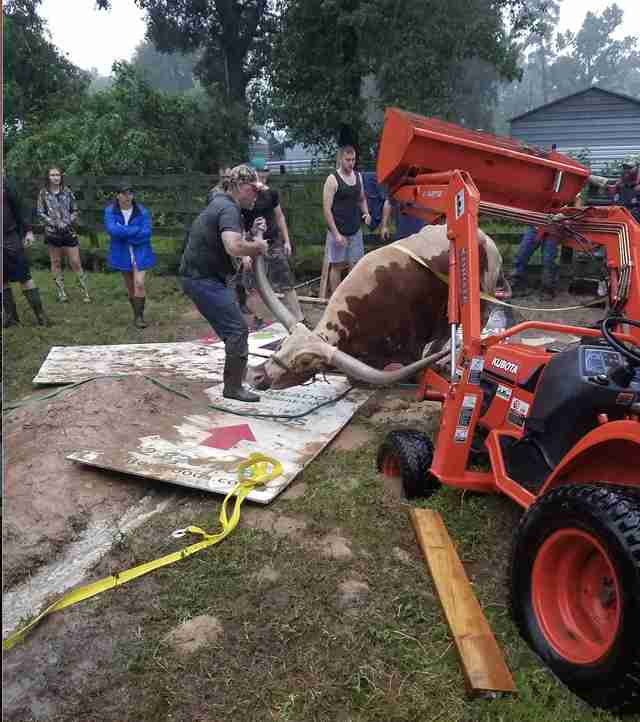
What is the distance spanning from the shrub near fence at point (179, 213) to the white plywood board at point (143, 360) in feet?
13.1

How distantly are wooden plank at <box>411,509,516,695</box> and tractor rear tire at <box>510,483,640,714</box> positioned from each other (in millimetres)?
170

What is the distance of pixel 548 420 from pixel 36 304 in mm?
6595

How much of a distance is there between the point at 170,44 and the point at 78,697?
757 inches

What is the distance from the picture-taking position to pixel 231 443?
429 centimetres

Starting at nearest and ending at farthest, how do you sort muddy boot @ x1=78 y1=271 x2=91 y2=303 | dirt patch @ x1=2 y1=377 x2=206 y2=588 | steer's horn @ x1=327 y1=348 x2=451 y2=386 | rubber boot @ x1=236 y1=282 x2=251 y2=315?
dirt patch @ x1=2 y1=377 x2=206 y2=588, steer's horn @ x1=327 y1=348 x2=451 y2=386, rubber boot @ x1=236 y1=282 x2=251 y2=315, muddy boot @ x1=78 y1=271 x2=91 y2=303

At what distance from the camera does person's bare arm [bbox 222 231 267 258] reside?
452cm

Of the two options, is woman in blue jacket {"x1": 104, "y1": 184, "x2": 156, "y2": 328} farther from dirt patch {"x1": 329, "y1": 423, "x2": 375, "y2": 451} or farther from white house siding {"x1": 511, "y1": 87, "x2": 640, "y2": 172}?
white house siding {"x1": 511, "y1": 87, "x2": 640, "y2": 172}

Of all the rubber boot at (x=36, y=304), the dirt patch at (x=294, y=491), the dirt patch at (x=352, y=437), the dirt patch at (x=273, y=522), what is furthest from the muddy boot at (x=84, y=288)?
the dirt patch at (x=273, y=522)

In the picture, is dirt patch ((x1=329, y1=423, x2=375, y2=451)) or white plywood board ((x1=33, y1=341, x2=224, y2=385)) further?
white plywood board ((x1=33, y1=341, x2=224, y2=385))

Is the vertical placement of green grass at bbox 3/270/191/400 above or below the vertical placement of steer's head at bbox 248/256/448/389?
below

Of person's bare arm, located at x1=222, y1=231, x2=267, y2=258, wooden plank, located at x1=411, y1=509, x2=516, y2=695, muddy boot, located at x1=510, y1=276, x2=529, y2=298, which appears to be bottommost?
wooden plank, located at x1=411, y1=509, x2=516, y2=695

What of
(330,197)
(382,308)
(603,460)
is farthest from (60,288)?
(603,460)

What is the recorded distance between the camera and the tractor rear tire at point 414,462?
355 cm

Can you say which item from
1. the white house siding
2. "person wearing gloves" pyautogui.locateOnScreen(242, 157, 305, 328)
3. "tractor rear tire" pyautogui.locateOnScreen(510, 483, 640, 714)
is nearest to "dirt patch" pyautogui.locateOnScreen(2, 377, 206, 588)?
"person wearing gloves" pyautogui.locateOnScreen(242, 157, 305, 328)
